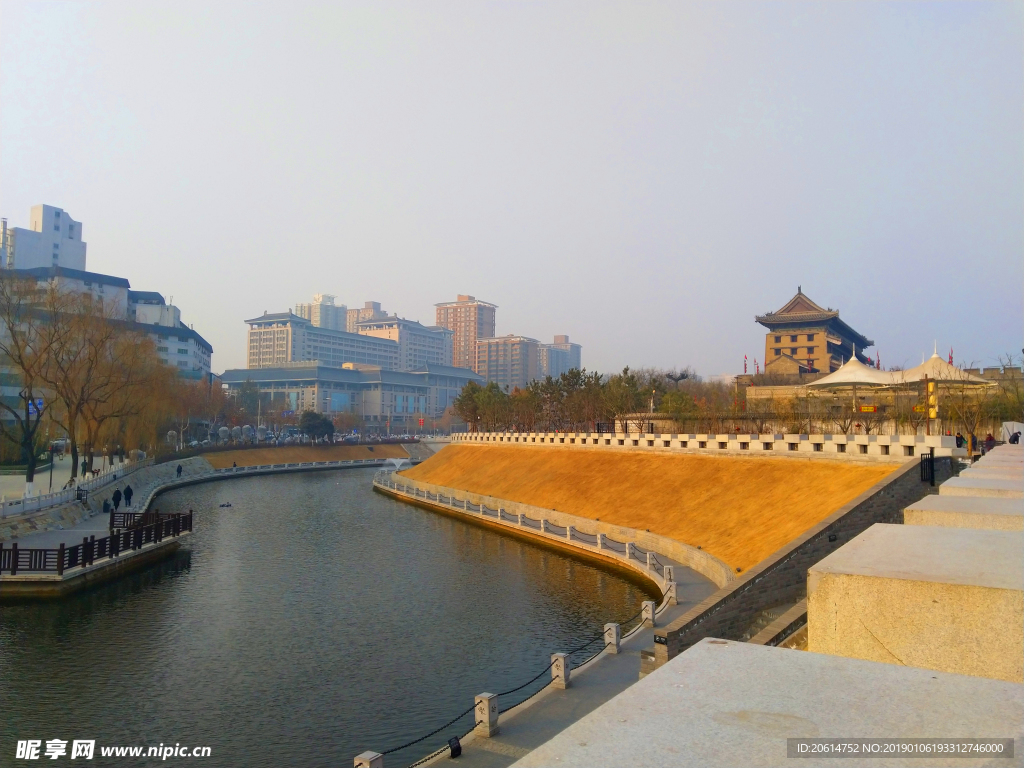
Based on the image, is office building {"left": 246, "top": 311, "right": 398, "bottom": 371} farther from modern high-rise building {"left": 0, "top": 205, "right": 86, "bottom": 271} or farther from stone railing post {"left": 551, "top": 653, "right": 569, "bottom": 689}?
stone railing post {"left": 551, "top": 653, "right": 569, "bottom": 689}

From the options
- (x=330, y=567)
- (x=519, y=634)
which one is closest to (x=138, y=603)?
(x=330, y=567)

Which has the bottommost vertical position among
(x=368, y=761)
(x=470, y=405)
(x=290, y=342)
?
(x=368, y=761)

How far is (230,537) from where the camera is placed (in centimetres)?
3319

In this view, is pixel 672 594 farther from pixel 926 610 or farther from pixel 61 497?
pixel 61 497

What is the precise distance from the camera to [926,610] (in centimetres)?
570

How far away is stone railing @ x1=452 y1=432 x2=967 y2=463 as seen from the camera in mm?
25312

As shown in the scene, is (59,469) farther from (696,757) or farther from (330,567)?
(696,757)

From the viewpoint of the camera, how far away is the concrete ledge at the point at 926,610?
534cm

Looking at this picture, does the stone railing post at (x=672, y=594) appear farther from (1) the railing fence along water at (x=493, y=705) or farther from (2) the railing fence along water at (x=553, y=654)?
(1) the railing fence along water at (x=493, y=705)

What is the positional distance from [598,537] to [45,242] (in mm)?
120158

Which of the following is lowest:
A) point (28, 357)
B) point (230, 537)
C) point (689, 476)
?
point (230, 537)

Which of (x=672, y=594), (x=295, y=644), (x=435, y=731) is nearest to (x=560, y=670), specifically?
(x=435, y=731)

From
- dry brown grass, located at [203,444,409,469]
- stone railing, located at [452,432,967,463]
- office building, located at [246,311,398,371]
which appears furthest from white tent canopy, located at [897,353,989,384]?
office building, located at [246,311,398,371]

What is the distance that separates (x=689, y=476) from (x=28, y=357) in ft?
109
